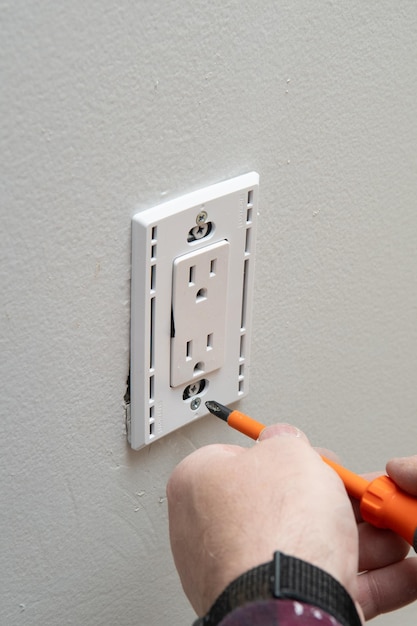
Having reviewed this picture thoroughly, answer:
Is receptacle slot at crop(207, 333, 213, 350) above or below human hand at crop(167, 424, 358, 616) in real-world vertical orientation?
above

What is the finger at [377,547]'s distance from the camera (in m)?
0.61

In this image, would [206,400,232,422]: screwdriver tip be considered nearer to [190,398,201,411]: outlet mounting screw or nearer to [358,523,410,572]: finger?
[190,398,201,411]: outlet mounting screw

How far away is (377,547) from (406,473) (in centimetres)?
9

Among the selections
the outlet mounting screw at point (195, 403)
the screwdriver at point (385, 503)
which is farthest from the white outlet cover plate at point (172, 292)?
the screwdriver at point (385, 503)

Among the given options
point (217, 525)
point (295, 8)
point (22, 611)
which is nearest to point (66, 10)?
point (295, 8)

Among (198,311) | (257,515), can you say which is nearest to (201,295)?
(198,311)

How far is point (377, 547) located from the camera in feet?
2.03

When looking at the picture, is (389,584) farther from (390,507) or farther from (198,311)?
(198,311)

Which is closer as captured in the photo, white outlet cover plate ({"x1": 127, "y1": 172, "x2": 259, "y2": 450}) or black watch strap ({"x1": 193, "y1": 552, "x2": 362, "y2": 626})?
black watch strap ({"x1": 193, "y1": 552, "x2": 362, "y2": 626})

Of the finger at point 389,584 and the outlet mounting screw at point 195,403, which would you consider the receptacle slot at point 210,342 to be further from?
the finger at point 389,584

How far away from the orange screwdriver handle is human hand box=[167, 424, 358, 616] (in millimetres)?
60

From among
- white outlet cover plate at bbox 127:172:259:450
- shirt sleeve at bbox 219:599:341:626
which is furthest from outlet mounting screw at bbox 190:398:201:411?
shirt sleeve at bbox 219:599:341:626

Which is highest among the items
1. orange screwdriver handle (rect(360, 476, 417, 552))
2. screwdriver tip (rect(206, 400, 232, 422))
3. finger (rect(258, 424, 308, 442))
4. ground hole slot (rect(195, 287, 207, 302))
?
ground hole slot (rect(195, 287, 207, 302))

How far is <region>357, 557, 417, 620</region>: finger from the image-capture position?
63cm
